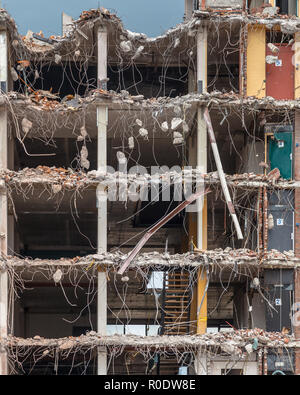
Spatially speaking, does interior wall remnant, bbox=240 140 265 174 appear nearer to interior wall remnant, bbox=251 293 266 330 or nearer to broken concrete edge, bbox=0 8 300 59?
broken concrete edge, bbox=0 8 300 59

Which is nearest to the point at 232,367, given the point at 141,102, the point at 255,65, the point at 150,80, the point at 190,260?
the point at 190,260

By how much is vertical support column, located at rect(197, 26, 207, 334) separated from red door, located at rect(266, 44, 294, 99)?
269 centimetres

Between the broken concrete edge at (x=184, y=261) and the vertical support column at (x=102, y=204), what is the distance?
0.61 metres

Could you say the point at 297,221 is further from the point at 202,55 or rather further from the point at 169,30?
the point at 169,30

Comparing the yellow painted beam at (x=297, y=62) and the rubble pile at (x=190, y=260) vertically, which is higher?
the yellow painted beam at (x=297, y=62)

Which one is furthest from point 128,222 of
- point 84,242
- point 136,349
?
point 136,349

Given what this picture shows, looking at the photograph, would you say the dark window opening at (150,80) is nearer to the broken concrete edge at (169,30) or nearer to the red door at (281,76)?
the broken concrete edge at (169,30)

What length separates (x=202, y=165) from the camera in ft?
127

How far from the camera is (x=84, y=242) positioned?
50500 millimetres

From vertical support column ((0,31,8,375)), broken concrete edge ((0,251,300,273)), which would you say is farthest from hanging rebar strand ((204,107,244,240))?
vertical support column ((0,31,8,375))

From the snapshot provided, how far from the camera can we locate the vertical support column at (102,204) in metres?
37.9

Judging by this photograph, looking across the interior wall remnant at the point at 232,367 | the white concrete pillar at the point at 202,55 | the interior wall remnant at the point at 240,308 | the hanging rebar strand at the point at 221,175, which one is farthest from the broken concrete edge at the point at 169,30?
the interior wall remnant at the point at 232,367

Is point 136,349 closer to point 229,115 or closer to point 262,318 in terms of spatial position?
point 262,318

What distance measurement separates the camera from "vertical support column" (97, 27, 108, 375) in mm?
37875
